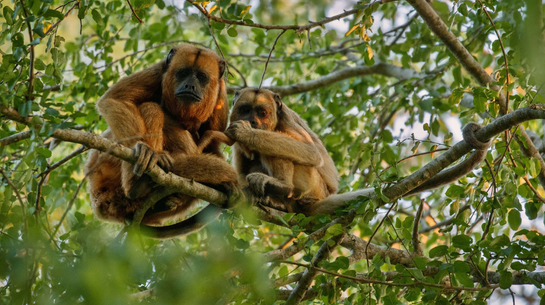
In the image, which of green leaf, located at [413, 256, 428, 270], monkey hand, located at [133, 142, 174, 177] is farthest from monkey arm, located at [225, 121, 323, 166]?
green leaf, located at [413, 256, 428, 270]

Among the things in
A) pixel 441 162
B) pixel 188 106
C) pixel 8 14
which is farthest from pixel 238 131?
pixel 8 14

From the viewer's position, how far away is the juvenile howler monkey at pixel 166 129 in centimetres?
337

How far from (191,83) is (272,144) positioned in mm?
848

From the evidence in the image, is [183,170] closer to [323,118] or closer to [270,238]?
[270,238]

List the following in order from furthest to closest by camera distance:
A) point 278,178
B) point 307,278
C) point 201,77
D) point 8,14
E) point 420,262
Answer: point 278,178
point 201,77
point 307,278
point 420,262
point 8,14

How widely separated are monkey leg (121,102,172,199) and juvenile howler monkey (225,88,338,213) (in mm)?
712

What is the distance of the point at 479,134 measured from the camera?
9.99 ft

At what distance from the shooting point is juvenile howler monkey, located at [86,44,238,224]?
3.37m

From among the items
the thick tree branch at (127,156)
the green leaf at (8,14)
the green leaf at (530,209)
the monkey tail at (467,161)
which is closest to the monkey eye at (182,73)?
the thick tree branch at (127,156)

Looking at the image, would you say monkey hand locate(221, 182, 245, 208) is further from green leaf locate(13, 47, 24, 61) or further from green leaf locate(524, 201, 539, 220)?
green leaf locate(524, 201, 539, 220)

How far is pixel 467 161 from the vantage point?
3486mm

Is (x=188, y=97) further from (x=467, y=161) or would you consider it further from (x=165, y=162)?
(x=467, y=161)

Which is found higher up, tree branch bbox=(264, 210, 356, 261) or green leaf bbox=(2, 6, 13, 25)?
green leaf bbox=(2, 6, 13, 25)

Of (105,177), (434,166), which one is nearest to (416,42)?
(434,166)
